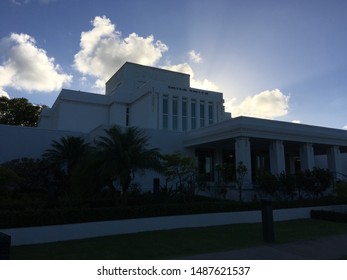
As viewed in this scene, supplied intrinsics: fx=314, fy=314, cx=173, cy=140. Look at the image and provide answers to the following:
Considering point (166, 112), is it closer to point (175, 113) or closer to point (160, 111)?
point (160, 111)

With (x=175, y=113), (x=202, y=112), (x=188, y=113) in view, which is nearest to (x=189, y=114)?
(x=188, y=113)

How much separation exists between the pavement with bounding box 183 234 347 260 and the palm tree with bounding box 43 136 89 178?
15051mm

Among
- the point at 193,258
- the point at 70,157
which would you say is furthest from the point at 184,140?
the point at 193,258

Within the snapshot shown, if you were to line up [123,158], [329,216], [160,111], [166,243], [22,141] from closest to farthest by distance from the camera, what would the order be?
1. [166,243]
2. [123,158]
3. [329,216]
4. [22,141]
5. [160,111]

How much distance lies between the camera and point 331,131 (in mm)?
25344

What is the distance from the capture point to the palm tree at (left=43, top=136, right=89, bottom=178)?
21250mm

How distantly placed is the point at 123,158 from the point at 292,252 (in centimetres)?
787

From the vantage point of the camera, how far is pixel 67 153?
21375mm

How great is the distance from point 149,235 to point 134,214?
1.29m

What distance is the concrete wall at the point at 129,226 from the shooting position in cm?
1040

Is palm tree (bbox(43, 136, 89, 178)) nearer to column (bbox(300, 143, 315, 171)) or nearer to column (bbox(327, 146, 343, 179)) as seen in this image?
column (bbox(300, 143, 315, 171))

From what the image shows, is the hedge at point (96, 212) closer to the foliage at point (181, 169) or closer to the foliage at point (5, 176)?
the foliage at point (5, 176)

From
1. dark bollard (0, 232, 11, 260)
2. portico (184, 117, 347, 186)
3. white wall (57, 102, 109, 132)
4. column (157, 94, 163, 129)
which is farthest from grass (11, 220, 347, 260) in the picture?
white wall (57, 102, 109, 132)

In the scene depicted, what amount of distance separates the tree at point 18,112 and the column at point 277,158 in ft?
124
